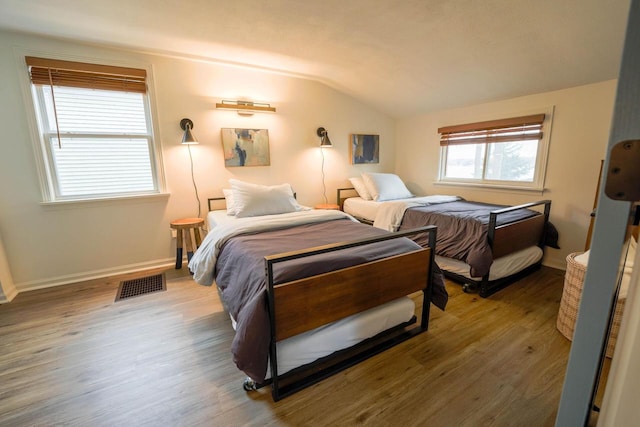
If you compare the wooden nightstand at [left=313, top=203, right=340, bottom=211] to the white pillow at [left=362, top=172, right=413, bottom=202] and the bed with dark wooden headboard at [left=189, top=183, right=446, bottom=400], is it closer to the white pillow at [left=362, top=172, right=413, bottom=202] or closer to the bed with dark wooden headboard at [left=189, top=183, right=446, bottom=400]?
the white pillow at [left=362, top=172, right=413, bottom=202]

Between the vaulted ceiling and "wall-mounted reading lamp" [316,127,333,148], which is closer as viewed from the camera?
the vaulted ceiling

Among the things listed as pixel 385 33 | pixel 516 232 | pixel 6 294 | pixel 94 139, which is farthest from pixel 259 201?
pixel 516 232

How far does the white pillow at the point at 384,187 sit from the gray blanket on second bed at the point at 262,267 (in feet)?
5.45

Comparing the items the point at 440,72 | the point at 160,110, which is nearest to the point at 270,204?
the point at 160,110

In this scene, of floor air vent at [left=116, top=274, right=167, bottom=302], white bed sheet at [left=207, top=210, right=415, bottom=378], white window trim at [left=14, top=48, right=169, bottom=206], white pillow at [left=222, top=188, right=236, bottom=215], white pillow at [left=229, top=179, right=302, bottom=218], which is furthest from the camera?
white pillow at [left=222, top=188, right=236, bottom=215]

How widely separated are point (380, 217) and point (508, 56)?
1996 millimetres

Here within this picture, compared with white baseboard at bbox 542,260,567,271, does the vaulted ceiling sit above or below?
above

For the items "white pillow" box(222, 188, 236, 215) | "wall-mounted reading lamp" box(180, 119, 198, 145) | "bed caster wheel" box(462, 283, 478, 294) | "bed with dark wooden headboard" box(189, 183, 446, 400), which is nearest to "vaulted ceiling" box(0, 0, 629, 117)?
"wall-mounted reading lamp" box(180, 119, 198, 145)

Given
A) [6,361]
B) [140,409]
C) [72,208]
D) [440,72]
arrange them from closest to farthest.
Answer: [140,409]
[6,361]
[72,208]
[440,72]

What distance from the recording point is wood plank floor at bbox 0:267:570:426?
4.50ft

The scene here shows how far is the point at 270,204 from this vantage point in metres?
2.87

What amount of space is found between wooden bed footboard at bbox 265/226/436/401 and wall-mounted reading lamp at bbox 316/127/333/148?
7.92 ft

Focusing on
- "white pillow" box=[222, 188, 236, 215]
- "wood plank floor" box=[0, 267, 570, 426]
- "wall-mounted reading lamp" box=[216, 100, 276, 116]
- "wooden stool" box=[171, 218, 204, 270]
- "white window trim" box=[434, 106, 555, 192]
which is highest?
"wall-mounted reading lamp" box=[216, 100, 276, 116]

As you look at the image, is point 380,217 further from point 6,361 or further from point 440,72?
point 6,361
